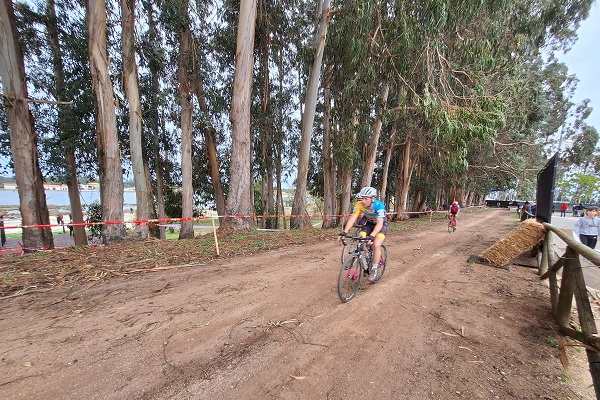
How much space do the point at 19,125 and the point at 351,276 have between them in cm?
1198

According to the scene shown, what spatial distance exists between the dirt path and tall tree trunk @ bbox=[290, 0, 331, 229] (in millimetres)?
8392

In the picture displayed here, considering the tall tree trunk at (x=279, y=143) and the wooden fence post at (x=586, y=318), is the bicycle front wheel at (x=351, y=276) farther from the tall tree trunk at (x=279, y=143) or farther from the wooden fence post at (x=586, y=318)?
the tall tree trunk at (x=279, y=143)

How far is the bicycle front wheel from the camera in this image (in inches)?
170

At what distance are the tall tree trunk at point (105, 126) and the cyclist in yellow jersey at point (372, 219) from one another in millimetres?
8184

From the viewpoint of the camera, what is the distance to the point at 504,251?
6.49 metres

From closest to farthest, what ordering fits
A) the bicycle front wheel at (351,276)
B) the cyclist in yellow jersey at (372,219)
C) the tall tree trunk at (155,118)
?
the bicycle front wheel at (351,276), the cyclist in yellow jersey at (372,219), the tall tree trunk at (155,118)

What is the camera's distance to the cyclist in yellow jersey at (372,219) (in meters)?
4.58

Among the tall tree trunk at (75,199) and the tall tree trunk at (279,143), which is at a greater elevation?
the tall tree trunk at (279,143)

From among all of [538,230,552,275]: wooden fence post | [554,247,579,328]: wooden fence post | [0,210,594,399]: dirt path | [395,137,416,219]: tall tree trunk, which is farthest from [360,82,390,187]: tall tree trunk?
[554,247,579,328]: wooden fence post

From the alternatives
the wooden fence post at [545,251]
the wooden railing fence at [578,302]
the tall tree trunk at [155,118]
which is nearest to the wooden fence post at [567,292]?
the wooden railing fence at [578,302]

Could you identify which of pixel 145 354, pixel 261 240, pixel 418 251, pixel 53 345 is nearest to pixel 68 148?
pixel 261 240

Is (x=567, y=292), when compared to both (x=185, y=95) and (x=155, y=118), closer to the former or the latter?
(x=185, y=95)

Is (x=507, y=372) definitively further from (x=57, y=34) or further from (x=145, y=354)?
(x=57, y=34)

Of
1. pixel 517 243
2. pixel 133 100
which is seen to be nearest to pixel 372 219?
pixel 517 243
